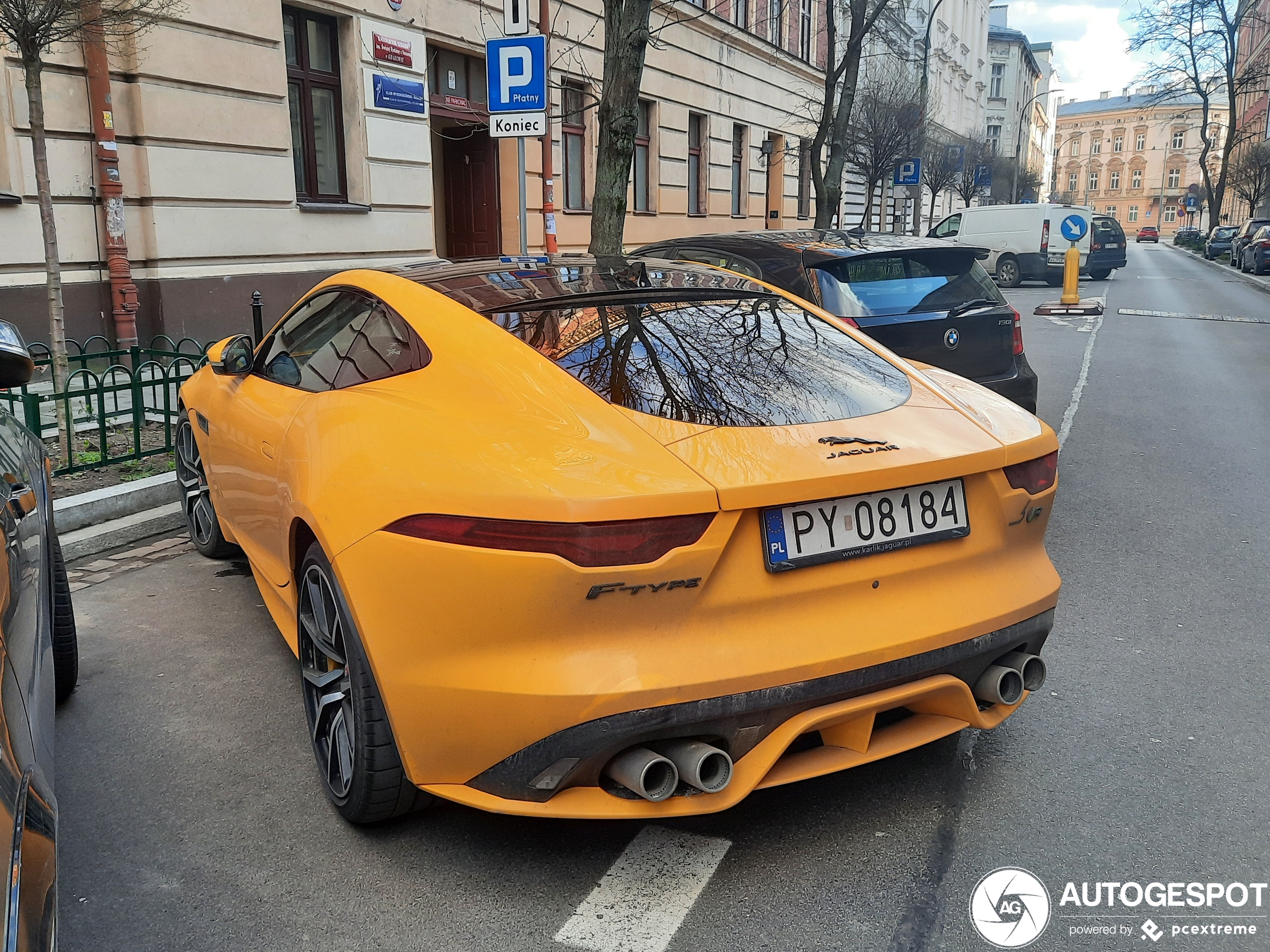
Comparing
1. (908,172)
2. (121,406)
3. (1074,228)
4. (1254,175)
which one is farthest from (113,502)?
(1254,175)

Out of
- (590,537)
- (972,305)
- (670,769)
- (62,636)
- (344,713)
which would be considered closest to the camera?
(590,537)

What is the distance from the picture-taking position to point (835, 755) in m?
2.64

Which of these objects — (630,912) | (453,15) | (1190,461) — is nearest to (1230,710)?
(630,912)

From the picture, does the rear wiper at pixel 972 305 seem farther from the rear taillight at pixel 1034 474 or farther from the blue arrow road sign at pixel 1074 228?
the blue arrow road sign at pixel 1074 228

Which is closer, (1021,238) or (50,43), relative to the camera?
(50,43)

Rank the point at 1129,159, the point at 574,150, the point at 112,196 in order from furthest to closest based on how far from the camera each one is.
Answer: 1. the point at 1129,159
2. the point at 574,150
3. the point at 112,196

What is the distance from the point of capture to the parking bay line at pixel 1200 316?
18.4m

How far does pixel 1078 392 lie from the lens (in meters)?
10.6

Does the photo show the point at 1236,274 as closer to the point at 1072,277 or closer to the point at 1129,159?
the point at 1072,277

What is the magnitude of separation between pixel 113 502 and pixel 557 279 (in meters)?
3.49

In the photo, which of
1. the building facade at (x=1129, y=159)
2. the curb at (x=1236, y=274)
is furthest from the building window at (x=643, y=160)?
the building facade at (x=1129, y=159)

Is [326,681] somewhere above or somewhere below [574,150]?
below

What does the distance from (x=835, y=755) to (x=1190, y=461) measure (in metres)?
5.89

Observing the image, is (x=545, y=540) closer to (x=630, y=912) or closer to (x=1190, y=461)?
(x=630, y=912)
